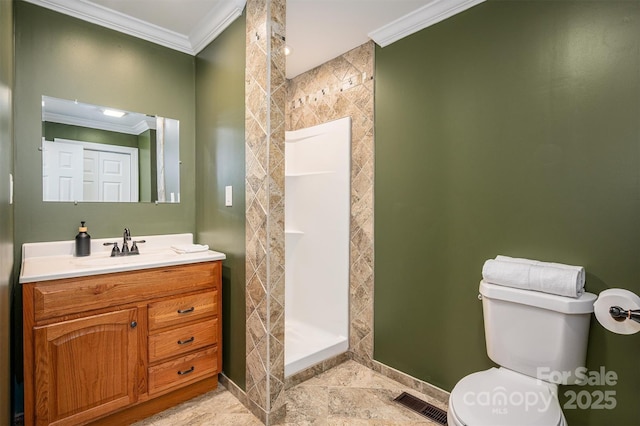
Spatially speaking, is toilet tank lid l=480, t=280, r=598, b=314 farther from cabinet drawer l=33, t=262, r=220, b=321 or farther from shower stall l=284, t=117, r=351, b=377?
cabinet drawer l=33, t=262, r=220, b=321

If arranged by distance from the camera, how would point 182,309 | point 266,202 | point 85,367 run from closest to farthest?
point 85,367
point 266,202
point 182,309

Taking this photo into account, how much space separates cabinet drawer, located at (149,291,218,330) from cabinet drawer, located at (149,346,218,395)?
227 millimetres

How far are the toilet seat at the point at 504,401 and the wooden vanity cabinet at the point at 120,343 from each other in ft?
4.70

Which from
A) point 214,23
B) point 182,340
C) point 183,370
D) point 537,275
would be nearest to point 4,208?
point 182,340

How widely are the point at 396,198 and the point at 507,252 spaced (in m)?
0.77

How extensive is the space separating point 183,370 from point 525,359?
1821 mm

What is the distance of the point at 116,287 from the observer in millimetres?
1649

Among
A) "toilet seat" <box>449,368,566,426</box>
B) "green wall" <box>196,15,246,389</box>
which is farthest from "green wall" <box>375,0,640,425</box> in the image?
"green wall" <box>196,15,246,389</box>

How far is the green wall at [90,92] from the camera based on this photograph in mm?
1839

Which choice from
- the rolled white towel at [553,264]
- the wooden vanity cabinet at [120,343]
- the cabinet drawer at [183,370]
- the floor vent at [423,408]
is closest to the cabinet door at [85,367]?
the wooden vanity cabinet at [120,343]

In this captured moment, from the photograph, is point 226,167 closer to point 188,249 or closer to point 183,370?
point 188,249

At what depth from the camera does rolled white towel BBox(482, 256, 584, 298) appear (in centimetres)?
136

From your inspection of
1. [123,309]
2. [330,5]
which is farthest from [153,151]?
[330,5]

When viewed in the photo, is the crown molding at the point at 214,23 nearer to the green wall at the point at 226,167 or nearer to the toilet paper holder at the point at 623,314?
the green wall at the point at 226,167
